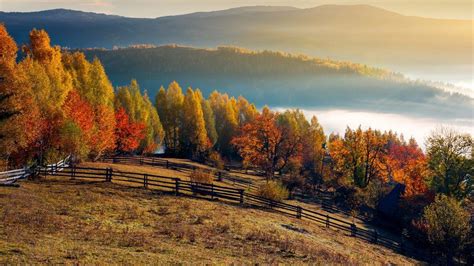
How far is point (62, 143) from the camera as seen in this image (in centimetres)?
4419

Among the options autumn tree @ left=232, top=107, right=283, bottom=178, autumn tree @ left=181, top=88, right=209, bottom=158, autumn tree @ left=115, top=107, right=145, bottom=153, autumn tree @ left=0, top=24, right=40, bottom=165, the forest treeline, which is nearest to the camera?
autumn tree @ left=0, top=24, right=40, bottom=165

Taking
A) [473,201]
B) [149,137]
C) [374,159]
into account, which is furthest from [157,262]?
[149,137]

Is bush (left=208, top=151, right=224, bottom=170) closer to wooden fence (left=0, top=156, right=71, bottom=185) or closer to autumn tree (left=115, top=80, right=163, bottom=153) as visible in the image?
autumn tree (left=115, top=80, right=163, bottom=153)

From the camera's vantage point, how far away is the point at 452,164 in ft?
184

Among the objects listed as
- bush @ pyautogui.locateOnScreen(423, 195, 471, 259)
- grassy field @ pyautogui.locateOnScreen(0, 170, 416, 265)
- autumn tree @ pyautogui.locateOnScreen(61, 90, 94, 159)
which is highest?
autumn tree @ pyautogui.locateOnScreen(61, 90, 94, 159)

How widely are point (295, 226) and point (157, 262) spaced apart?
1993cm

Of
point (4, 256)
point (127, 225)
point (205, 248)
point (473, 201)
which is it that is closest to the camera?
point (4, 256)

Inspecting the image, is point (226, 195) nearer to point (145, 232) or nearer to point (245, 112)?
point (145, 232)

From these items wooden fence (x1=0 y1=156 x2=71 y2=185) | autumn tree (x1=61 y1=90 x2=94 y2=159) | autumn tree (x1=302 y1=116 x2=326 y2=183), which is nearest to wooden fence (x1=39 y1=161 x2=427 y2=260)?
wooden fence (x1=0 y1=156 x2=71 y2=185)

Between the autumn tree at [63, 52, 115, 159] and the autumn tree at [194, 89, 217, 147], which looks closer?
the autumn tree at [63, 52, 115, 159]

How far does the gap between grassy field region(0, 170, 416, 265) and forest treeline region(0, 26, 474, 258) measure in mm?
5370

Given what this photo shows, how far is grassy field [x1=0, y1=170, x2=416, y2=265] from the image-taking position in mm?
21156

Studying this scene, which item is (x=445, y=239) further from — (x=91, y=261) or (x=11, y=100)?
(x=11, y=100)

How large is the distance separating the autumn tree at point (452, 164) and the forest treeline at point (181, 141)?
13 centimetres
